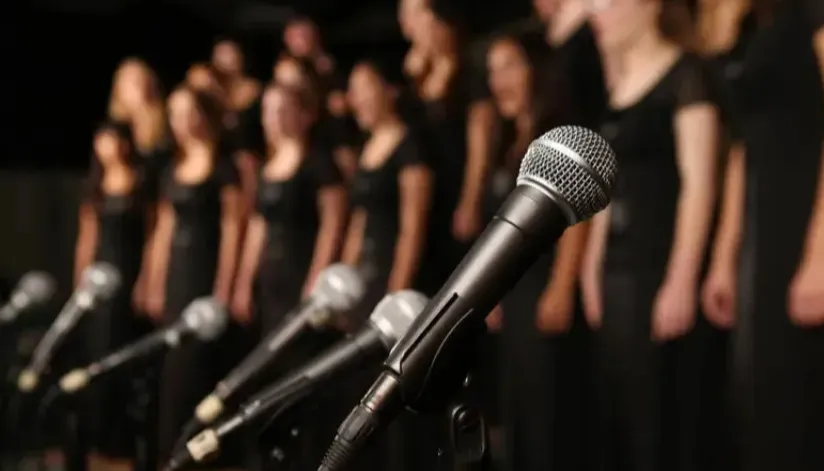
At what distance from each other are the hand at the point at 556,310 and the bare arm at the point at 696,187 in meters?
0.31

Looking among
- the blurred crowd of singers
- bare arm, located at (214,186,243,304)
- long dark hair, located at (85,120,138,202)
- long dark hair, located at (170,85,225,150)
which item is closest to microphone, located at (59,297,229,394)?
the blurred crowd of singers

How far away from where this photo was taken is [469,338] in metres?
0.78

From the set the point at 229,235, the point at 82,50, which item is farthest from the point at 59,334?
the point at 82,50

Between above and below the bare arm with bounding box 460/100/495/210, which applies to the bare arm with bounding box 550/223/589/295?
below

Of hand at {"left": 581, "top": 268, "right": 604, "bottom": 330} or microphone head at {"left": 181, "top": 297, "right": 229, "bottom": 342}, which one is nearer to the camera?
microphone head at {"left": 181, "top": 297, "right": 229, "bottom": 342}

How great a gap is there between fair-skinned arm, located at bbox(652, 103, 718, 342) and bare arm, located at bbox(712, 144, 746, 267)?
0.02 m

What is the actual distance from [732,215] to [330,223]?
46.9 inches

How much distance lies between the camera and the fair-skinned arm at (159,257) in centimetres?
288

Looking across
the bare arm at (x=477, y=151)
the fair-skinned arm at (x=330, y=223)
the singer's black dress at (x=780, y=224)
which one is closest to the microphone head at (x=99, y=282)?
the fair-skinned arm at (x=330, y=223)

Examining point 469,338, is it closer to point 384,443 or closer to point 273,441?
point 273,441

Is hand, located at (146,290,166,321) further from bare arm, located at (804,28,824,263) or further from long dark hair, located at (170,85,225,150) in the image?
bare arm, located at (804,28,824,263)

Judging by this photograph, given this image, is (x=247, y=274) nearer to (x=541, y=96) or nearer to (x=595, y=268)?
(x=541, y=96)

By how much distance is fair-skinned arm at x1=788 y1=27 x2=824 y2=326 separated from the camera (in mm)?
1263

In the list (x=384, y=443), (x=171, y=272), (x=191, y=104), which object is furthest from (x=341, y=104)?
(x=384, y=443)
